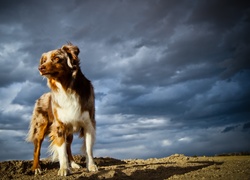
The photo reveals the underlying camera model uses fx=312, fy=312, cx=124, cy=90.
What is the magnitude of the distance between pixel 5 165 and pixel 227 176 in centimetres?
795

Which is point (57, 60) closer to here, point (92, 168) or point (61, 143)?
point (61, 143)

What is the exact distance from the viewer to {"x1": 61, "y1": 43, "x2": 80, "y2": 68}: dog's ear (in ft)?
27.2

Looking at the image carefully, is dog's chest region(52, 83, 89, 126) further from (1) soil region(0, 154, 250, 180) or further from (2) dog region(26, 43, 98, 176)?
(1) soil region(0, 154, 250, 180)

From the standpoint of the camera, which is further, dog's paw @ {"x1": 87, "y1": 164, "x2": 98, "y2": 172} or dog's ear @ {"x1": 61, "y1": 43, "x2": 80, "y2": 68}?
dog's paw @ {"x1": 87, "y1": 164, "x2": 98, "y2": 172}

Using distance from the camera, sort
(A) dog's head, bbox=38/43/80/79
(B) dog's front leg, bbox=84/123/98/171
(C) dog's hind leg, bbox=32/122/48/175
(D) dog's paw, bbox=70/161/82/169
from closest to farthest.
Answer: (A) dog's head, bbox=38/43/80/79 < (B) dog's front leg, bbox=84/123/98/171 < (D) dog's paw, bbox=70/161/82/169 < (C) dog's hind leg, bbox=32/122/48/175

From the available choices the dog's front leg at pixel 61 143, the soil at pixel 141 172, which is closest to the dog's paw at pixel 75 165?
the soil at pixel 141 172

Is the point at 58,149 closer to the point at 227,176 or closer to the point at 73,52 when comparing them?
the point at 73,52

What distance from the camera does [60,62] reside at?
8.10m

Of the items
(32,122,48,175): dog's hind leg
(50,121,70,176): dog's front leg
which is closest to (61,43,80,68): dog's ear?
(50,121,70,176): dog's front leg

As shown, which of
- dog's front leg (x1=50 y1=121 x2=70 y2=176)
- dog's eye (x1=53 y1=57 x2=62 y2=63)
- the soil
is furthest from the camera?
dog's front leg (x1=50 y1=121 x2=70 y2=176)

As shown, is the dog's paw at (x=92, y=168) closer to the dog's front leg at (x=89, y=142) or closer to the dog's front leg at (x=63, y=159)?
the dog's front leg at (x=89, y=142)

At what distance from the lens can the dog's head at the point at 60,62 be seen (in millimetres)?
7887

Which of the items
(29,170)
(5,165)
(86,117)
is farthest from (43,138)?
(86,117)

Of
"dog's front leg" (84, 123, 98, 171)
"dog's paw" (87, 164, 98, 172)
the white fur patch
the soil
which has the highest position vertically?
the white fur patch
